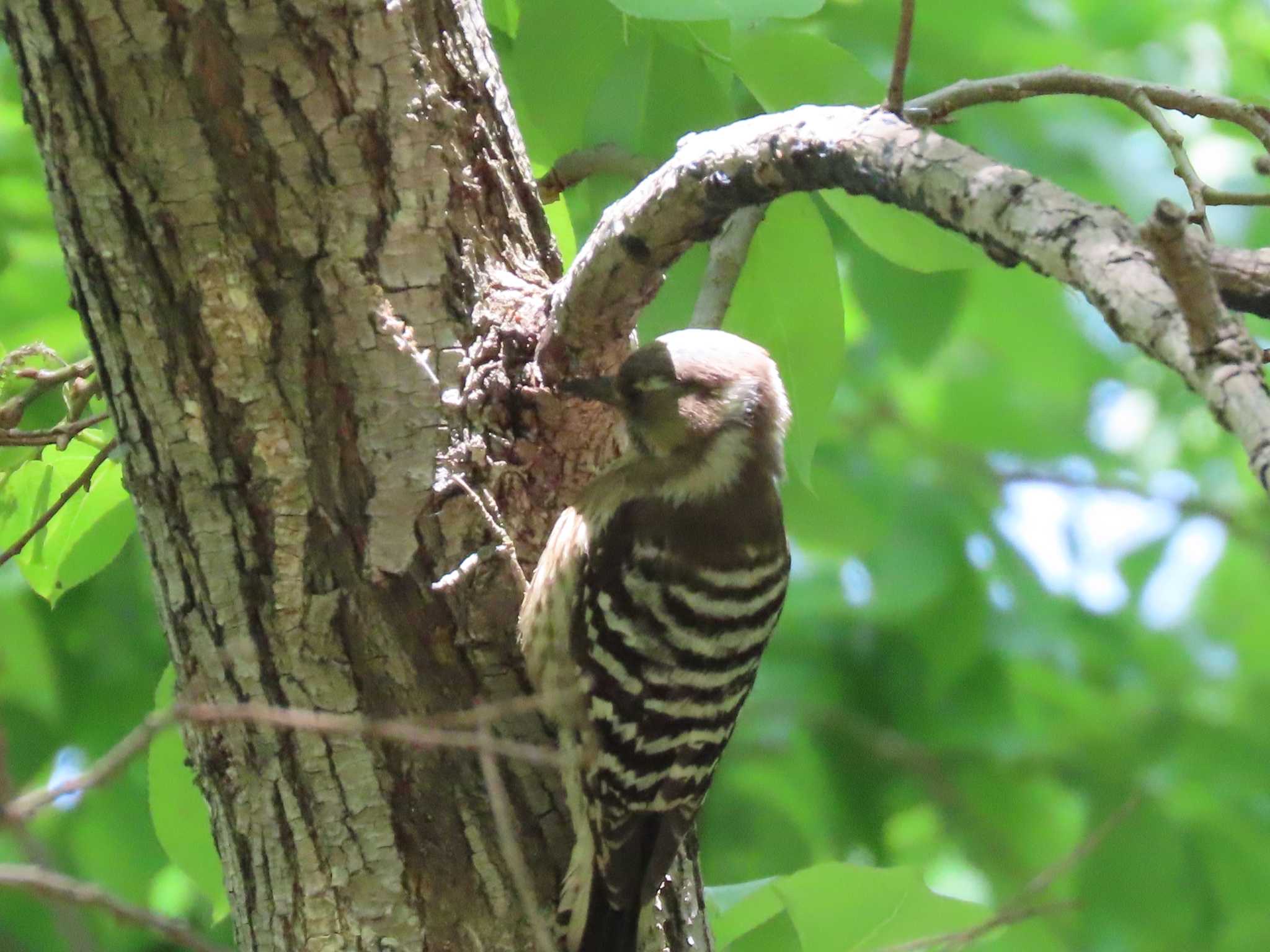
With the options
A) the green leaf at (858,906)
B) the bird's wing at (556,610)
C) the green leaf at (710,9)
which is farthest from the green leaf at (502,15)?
the green leaf at (858,906)

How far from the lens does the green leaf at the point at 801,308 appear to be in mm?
2521

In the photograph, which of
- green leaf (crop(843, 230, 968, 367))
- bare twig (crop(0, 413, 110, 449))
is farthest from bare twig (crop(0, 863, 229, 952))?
green leaf (crop(843, 230, 968, 367))

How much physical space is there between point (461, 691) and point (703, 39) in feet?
4.20

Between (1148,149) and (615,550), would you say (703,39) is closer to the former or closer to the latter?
(615,550)

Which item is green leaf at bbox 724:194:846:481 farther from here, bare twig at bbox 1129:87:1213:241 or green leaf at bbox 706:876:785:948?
green leaf at bbox 706:876:785:948

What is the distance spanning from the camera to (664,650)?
2584 mm

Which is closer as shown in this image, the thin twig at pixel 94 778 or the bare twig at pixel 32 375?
the thin twig at pixel 94 778

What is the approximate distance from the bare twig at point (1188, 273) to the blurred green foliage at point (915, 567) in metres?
0.95

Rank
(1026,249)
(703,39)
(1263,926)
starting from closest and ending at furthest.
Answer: (1026,249)
(703,39)
(1263,926)

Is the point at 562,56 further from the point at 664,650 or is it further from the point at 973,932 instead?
the point at 973,932

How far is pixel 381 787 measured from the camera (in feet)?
6.98

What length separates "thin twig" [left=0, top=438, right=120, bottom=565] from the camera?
242cm

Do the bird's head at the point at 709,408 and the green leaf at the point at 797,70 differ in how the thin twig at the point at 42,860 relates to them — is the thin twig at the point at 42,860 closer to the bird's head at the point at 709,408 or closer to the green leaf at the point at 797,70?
the bird's head at the point at 709,408

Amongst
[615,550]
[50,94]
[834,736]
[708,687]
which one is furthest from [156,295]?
[834,736]
